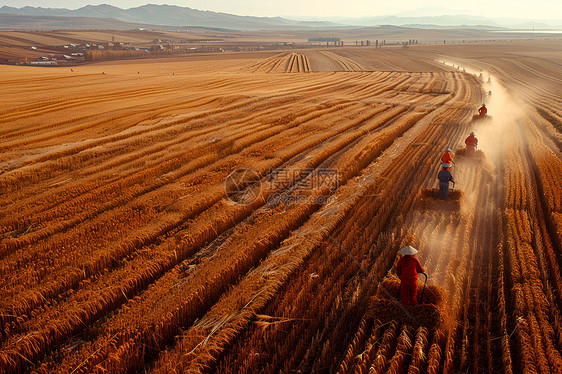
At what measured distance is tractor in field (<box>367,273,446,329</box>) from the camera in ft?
20.7

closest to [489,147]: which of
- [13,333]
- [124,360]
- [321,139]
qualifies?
[321,139]

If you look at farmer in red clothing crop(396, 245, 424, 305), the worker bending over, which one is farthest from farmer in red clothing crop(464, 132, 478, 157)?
farmer in red clothing crop(396, 245, 424, 305)

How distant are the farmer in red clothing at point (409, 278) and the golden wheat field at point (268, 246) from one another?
0.29 m

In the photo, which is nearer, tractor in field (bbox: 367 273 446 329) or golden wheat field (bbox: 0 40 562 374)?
golden wheat field (bbox: 0 40 562 374)

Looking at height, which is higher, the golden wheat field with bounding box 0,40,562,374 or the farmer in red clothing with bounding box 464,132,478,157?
the farmer in red clothing with bounding box 464,132,478,157

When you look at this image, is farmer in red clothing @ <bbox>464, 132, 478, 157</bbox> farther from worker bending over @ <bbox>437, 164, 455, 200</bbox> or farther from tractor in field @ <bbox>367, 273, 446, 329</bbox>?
tractor in field @ <bbox>367, 273, 446, 329</bbox>

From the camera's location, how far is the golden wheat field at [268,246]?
586 centimetres

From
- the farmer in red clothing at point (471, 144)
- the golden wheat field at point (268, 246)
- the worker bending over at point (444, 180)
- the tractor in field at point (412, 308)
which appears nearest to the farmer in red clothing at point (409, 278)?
the tractor in field at point (412, 308)

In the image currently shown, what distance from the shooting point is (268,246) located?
29.3 feet

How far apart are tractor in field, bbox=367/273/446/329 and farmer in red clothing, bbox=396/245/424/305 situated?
0.41 ft

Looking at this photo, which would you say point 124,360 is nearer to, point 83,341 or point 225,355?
point 83,341

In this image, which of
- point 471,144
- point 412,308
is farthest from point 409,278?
point 471,144

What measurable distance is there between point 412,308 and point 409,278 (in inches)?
21.3

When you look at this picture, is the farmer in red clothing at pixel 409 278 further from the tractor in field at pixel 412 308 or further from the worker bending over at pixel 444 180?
the worker bending over at pixel 444 180
